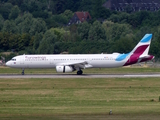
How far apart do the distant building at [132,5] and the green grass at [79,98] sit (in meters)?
125

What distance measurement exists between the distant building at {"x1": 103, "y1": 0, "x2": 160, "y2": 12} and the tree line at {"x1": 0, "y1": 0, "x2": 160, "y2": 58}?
8.23 meters

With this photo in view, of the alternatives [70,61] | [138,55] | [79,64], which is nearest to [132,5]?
[138,55]

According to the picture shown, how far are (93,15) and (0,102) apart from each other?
129 meters

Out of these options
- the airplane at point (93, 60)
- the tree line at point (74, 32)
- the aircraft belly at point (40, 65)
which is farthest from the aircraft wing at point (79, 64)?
the tree line at point (74, 32)

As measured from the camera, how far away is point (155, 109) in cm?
3578

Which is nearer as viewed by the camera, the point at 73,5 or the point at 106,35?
the point at 106,35

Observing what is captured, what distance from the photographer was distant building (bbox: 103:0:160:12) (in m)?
180

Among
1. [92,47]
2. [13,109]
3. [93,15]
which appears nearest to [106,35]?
[92,47]

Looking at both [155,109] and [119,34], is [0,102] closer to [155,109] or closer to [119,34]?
[155,109]

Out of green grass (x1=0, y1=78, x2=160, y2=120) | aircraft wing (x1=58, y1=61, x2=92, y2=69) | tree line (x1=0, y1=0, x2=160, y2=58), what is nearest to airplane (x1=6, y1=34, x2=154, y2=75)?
aircraft wing (x1=58, y1=61, x2=92, y2=69)

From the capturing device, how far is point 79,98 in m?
41.5

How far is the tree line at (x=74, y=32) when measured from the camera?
100438 millimetres

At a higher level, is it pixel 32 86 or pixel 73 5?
pixel 73 5

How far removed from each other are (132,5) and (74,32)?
59.1 meters
